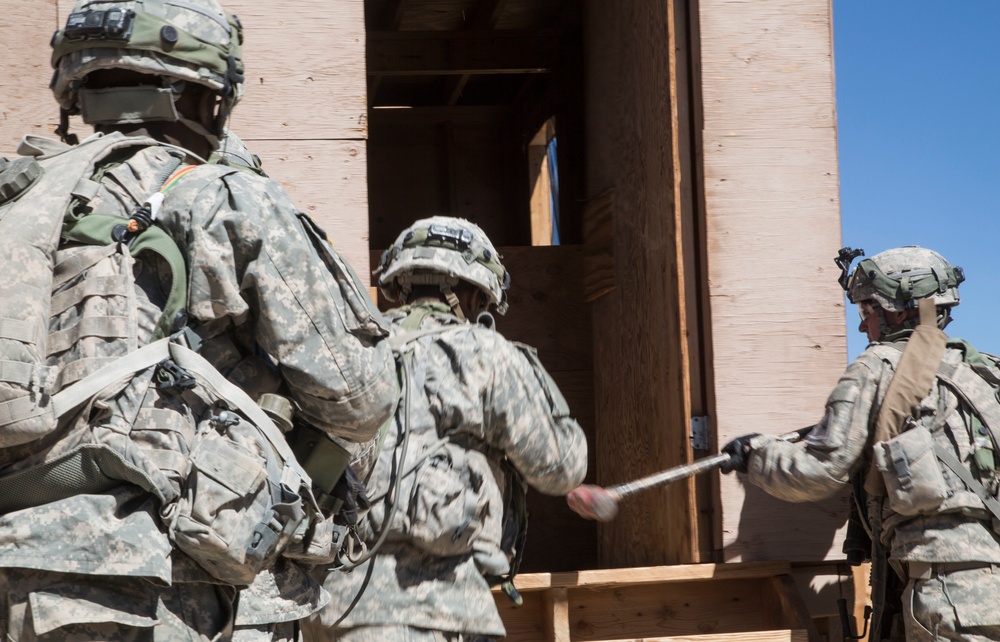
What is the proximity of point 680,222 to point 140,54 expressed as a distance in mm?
3715

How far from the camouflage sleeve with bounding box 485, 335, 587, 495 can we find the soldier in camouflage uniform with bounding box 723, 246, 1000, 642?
1.43 meters

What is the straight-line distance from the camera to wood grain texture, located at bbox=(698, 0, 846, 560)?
6.26 m

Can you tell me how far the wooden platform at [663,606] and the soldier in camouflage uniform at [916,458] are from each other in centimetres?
47

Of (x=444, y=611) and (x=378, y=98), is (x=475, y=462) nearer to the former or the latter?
(x=444, y=611)

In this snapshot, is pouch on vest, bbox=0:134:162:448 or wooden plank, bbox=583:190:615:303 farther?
wooden plank, bbox=583:190:615:303

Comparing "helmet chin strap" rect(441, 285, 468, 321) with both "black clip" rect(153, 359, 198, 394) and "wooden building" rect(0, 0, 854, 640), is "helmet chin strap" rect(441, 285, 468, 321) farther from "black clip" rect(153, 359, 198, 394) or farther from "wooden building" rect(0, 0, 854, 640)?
"black clip" rect(153, 359, 198, 394)

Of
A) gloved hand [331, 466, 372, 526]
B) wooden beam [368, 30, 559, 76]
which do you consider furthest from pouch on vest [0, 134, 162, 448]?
wooden beam [368, 30, 559, 76]

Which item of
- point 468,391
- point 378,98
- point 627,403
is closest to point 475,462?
point 468,391

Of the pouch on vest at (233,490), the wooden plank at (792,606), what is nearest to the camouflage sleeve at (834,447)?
the wooden plank at (792,606)

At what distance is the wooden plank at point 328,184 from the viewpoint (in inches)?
228

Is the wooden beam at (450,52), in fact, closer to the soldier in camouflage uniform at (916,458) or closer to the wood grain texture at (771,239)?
the wood grain texture at (771,239)

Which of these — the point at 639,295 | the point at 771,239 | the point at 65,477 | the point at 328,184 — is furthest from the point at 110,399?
the point at 639,295

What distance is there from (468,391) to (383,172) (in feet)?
19.9

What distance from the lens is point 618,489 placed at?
5.69 metres
